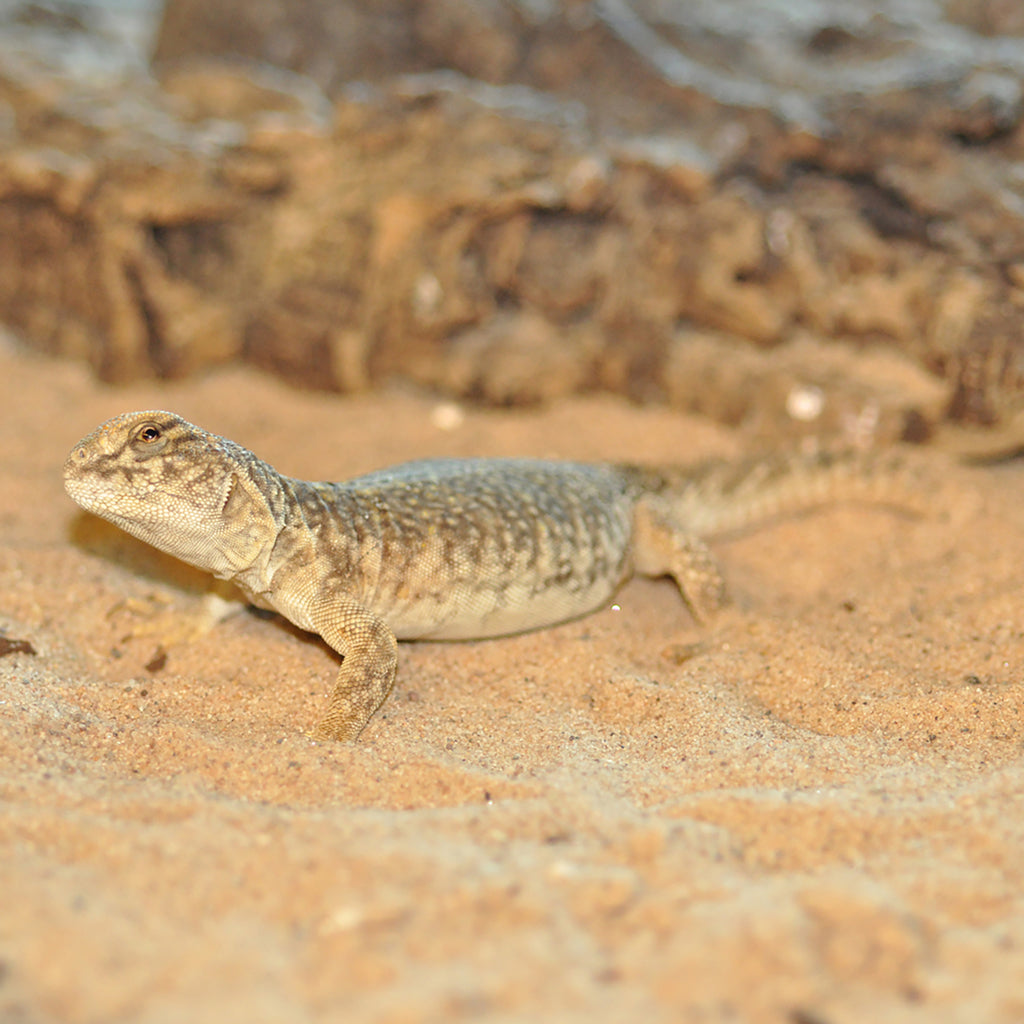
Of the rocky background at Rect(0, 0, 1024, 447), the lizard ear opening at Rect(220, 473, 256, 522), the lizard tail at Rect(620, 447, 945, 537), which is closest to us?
the lizard ear opening at Rect(220, 473, 256, 522)

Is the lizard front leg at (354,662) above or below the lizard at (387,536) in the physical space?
below

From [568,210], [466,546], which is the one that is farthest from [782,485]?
[568,210]

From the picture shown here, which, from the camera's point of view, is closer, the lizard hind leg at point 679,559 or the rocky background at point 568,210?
the lizard hind leg at point 679,559

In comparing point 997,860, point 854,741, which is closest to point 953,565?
point 854,741

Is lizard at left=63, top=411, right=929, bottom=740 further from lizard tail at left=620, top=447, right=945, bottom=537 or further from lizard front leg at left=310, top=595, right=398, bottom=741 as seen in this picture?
lizard tail at left=620, top=447, right=945, bottom=537

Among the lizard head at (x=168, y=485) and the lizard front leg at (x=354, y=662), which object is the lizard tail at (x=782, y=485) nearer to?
the lizard front leg at (x=354, y=662)

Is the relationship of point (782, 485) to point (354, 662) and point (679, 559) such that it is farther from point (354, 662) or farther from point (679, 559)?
point (354, 662)

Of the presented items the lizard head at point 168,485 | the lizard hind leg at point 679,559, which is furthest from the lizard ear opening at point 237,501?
the lizard hind leg at point 679,559

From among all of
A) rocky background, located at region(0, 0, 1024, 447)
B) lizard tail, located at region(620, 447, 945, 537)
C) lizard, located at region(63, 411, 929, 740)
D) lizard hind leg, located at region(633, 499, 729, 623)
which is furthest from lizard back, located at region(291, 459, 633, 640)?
rocky background, located at region(0, 0, 1024, 447)
